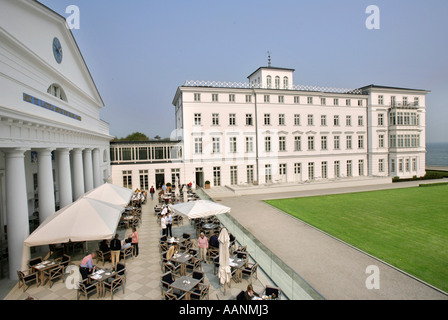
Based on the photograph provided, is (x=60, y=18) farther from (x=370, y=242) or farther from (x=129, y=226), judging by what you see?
(x=370, y=242)

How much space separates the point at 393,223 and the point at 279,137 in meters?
19.5

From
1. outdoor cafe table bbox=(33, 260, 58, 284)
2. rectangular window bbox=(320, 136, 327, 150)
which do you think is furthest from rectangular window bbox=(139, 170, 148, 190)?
rectangular window bbox=(320, 136, 327, 150)

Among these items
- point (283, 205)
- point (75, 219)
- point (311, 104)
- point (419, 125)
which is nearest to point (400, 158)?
point (419, 125)

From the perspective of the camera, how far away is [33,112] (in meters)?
11.4

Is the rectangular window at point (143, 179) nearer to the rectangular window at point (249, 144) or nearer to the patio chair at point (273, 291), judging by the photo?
the rectangular window at point (249, 144)

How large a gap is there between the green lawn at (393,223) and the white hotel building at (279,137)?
29.7 ft

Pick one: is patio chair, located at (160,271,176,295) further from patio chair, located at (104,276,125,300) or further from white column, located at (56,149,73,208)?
white column, located at (56,149,73,208)

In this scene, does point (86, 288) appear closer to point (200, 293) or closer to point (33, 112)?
point (200, 293)

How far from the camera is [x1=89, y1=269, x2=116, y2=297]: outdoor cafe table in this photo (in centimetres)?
864

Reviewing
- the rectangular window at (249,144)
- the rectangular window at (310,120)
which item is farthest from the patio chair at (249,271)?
the rectangular window at (310,120)

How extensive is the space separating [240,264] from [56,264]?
285 inches

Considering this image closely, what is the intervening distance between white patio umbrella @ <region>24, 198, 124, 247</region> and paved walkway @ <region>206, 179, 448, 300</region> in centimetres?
843

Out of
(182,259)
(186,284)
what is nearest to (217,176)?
(182,259)
